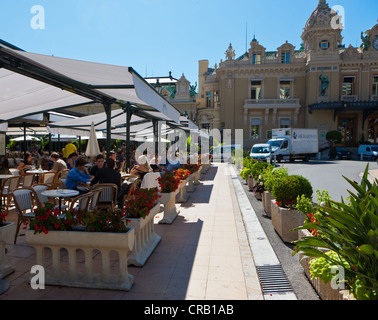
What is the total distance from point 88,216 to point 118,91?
10.7 ft

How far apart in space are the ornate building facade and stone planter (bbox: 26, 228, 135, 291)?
116 feet

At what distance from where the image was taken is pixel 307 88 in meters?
36.5

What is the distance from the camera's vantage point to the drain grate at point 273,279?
11.0 feet

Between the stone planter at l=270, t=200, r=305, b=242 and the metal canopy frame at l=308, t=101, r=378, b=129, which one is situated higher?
the metal canopy frame at l=308, t=101, r=378, b=129

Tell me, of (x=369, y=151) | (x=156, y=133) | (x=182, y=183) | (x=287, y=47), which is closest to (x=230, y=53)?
(x=287, y=47)

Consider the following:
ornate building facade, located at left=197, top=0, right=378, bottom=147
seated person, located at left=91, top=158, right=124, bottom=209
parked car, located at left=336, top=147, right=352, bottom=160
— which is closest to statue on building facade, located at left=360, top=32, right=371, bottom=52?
ornate building facade, located at left=197, top=0, right=378, bottom=147

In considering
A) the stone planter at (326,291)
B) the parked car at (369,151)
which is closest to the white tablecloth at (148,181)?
the stone planter at (326,291)

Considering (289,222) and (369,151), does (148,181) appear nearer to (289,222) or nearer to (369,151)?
(289,222)

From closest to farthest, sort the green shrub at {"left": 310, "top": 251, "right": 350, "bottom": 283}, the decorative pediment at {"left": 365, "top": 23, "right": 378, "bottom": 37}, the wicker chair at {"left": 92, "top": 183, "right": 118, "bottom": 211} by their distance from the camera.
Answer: the green shrub at {"left": 310, "top": 251, "right": 350, "bottom": 283}, the wicker chair at {"left": 92, "top": 183, "right": 118, "bottom": 211}, the decorative pediment at {"left": 365, "top": 23, "right": 378, "bottom": 37}

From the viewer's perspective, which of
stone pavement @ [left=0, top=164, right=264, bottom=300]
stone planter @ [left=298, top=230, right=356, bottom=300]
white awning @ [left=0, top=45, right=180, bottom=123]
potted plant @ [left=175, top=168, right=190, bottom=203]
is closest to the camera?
stone planter @ [left=298, top=230, right=356, bottom=300]

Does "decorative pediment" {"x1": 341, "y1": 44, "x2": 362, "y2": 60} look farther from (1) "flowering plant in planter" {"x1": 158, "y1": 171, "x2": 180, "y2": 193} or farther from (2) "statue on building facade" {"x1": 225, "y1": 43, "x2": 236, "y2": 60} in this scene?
(1) "flowering plant in planter" {"x1": 158, "y1": 171, "x2": 180, "y2": 193}

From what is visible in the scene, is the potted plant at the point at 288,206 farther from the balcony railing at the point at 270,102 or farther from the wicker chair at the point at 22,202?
the balcony railing at the point at 270,102

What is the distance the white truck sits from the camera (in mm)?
25500

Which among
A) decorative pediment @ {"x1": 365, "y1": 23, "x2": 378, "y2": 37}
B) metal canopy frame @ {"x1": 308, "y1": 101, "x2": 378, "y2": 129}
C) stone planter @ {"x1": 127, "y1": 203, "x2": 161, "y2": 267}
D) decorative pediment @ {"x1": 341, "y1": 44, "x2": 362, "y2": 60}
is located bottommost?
stone planter @ {"x1": 127, "y1": 203, "x2": 161, "y2": 267}
